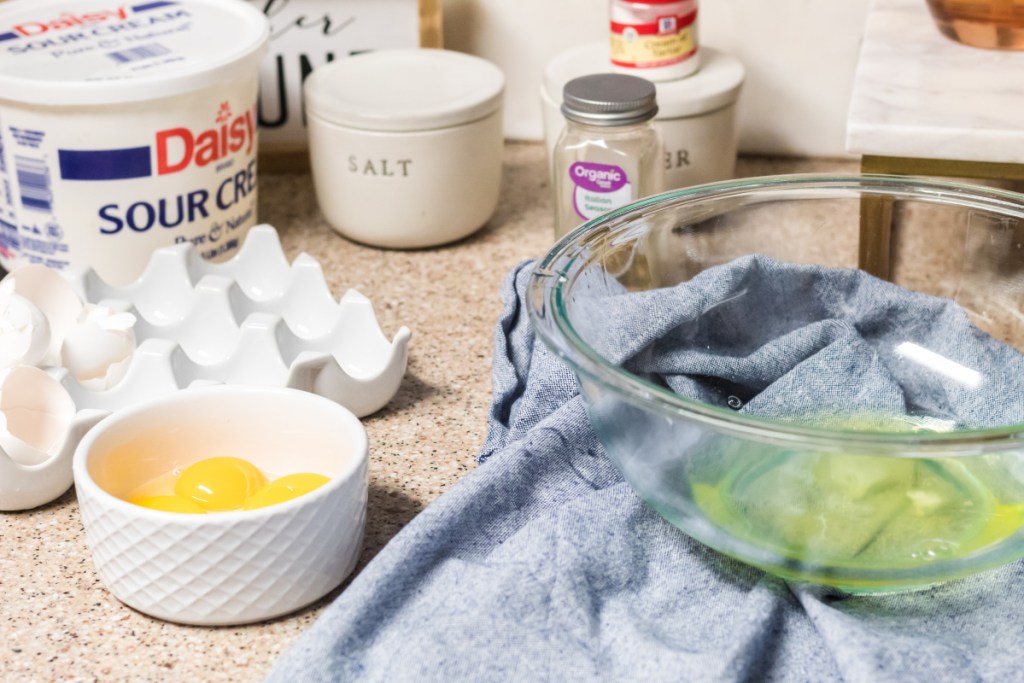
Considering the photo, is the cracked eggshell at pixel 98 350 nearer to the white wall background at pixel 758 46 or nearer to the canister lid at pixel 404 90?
Answer: the canister lid at pixel 404 90

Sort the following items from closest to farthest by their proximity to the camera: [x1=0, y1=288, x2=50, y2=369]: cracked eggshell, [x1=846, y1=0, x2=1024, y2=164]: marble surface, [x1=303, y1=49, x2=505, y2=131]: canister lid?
[x1=0, y1=288, x2=50, y2=369]: cracked eggshell
[x1=846, y1=0, x2=1024, y2=164]: marble surface
[x1=303, y1=49, x2=505, y2=131]: canister lid

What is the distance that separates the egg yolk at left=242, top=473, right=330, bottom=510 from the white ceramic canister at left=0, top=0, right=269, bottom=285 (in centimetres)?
33

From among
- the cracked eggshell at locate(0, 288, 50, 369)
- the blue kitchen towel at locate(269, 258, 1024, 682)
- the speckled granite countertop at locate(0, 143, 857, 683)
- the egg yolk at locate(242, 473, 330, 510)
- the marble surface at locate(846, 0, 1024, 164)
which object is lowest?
the speckled granite countertop at locate(0, 143, 857, 683)

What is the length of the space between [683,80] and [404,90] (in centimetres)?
23

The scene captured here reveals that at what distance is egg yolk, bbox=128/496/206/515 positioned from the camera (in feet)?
2.13

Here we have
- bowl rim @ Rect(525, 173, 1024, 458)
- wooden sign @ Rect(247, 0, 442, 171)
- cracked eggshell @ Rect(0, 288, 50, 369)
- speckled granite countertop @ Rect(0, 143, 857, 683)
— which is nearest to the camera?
bowl rim @ Rect(525, 173, 1024, 458)

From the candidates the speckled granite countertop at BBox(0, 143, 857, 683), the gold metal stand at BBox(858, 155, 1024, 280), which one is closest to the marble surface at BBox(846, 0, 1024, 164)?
the gold metal stand at BBox(858, 155, 1024, 280)

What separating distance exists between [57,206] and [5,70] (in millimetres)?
108

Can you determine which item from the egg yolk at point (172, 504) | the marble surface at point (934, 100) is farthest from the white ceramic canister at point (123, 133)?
the marble surface at point (934, 100)

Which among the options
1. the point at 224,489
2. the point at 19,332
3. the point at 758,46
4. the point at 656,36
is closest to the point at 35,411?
the point at 19,332

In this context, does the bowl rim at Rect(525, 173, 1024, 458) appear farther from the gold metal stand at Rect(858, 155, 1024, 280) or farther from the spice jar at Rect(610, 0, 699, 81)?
the spice jar at Rect(610, 0, 699, 81)

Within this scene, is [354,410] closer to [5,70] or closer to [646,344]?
[646,344]

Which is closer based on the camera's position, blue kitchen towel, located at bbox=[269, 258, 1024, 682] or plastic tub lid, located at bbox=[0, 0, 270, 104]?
blue kitchen towel, located at bbox=[269, 258, 1024, 682]

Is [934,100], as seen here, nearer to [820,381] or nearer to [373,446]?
[820,381]
